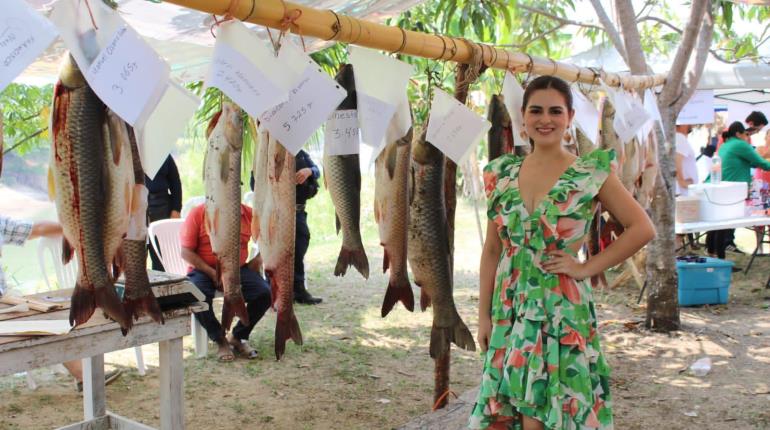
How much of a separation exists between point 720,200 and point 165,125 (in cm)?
787

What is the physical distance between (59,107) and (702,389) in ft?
16.4

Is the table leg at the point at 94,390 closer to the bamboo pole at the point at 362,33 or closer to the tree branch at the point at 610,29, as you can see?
the bamboo pole at the point at 362,33

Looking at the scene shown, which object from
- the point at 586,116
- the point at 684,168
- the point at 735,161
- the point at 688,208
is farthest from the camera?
the point at 735,161

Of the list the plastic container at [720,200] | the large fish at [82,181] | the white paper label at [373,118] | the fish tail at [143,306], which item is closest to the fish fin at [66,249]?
the large fish at [82,181]

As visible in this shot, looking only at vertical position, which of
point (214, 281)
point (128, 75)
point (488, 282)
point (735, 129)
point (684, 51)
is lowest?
point (214, 281)

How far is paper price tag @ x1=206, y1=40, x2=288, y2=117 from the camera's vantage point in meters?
2.22

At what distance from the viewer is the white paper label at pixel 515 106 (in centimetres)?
358

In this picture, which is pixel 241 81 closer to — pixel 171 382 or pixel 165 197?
pixel 171 382

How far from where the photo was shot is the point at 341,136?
2693mm

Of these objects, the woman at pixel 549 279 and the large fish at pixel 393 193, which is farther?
the large fish at pixel 393 193

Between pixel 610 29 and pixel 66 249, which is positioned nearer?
pixel 66 249

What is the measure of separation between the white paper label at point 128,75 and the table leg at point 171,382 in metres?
1.92

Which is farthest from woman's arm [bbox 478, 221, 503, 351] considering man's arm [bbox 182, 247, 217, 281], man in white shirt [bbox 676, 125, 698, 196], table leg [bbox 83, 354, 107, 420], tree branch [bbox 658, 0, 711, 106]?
man in white shirt [bbox 676, 125, 698, 196]

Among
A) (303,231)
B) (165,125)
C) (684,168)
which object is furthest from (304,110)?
(684,168)
